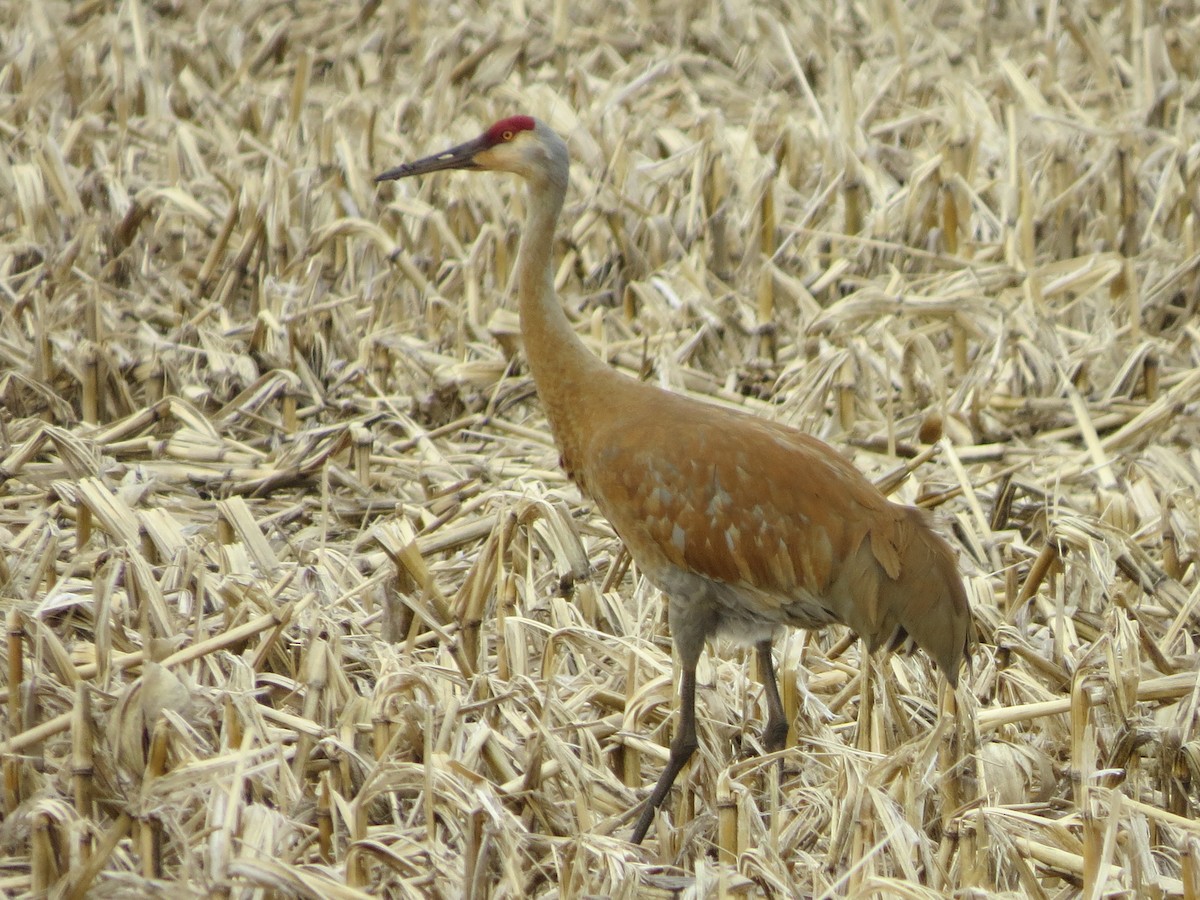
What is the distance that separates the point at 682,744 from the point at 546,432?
201 cm

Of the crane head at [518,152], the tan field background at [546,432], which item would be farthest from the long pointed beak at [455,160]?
the tan field background at [546,432]

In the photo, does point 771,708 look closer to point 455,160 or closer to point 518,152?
point 518,152

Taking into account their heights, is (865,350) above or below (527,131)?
below

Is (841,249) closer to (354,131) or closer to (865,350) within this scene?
(865,350)

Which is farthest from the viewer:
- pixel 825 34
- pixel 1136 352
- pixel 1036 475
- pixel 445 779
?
pixel 825 34

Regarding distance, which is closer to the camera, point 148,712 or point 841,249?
point 148,712

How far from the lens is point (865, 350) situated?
5.64 meters

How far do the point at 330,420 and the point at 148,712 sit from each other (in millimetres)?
2414

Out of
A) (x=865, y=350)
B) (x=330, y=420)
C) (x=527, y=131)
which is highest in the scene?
(x=527, y=131)

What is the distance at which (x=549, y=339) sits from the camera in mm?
4250

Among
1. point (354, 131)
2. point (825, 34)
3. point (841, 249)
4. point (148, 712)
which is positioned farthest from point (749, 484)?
point (825, 34)

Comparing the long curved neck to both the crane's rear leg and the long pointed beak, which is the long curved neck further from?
the crane's rear leg

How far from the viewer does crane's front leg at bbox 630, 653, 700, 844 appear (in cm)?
373

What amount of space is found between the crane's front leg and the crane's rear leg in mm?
206
